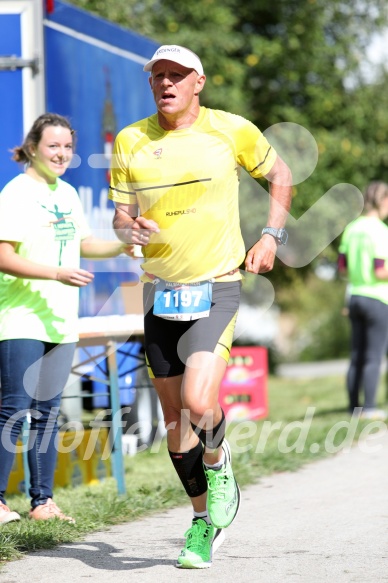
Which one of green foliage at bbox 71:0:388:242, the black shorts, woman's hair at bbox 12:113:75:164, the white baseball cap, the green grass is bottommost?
the green grass

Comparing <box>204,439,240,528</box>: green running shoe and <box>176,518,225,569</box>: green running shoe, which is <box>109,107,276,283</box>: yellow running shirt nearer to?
<box>204,439,240,528</box>: green running shoe

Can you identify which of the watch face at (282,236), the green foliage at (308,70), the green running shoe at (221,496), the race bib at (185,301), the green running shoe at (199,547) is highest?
the green foliage at (308,70)

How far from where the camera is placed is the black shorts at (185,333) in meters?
4.65

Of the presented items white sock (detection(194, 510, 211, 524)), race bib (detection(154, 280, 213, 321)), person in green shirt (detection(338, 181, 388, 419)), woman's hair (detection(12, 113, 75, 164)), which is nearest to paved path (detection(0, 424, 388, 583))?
white sock (detection(194, 510, 211, 524))

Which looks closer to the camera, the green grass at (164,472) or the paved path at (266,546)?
the paved path at (266,546)

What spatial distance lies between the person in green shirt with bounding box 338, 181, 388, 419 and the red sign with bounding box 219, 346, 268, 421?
108 centimetres

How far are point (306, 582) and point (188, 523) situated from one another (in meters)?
1.63

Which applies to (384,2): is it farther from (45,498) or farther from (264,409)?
(45,498)

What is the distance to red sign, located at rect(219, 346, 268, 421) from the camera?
11000 millimetres

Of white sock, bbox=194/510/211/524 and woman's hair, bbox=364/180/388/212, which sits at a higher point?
woman's hair, bbox=364/180/388/212

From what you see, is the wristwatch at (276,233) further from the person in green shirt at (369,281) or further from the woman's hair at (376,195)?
the woman's hair at (376,195)

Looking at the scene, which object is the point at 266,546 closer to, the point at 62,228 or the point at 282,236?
the point at 282,236

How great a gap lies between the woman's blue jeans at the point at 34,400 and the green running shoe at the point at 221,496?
1.35 metres

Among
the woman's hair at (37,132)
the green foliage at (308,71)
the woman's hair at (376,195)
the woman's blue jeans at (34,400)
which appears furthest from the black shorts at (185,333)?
the green foliage at (308,71)
